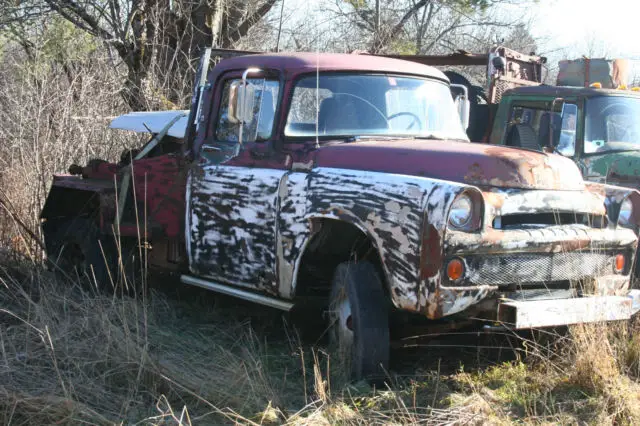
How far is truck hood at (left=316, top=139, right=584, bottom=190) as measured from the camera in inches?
180

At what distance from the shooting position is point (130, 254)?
651 centimetres

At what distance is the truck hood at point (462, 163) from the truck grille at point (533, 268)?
0.40 meters

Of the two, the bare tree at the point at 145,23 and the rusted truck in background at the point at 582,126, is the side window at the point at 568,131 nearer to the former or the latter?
the rusted truck in background at the point at 582,126

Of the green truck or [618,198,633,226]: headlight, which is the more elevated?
the green truck

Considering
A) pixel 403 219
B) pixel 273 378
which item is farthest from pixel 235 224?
pixel 403 219

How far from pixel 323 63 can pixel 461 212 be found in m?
1.71

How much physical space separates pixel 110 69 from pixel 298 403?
282 inches

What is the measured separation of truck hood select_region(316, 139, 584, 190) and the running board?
0.89 m

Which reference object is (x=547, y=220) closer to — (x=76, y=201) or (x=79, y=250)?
(x=79, y=250)

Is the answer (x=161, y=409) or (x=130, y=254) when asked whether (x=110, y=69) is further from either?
(x=161, y=409)

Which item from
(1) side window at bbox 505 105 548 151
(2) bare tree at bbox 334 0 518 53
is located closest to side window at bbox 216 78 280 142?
(1) side window at bbox 505 105 548 151

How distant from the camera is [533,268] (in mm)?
4520

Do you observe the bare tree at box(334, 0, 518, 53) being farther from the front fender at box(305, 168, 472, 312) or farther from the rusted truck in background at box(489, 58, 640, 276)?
the front fender at box(305, 168, 472, 312)

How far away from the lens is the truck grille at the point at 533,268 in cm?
434
